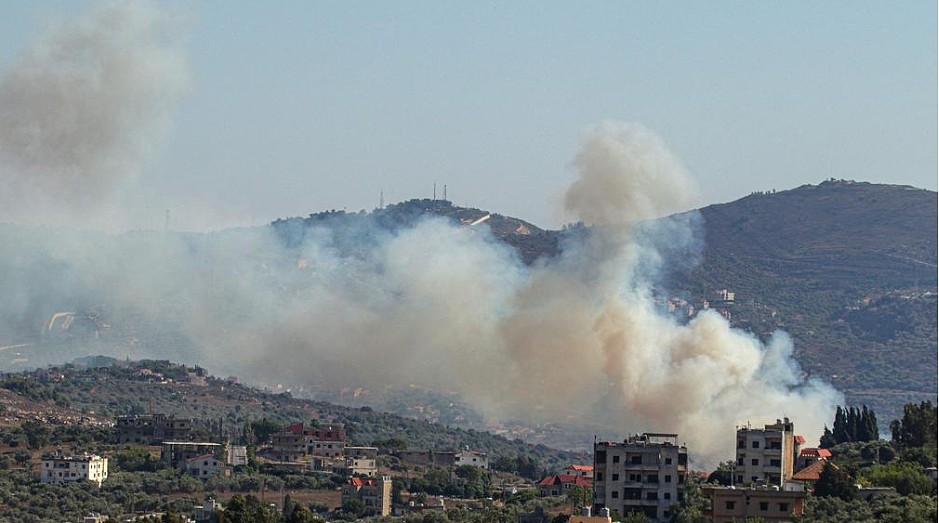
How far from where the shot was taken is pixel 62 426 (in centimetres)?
13812

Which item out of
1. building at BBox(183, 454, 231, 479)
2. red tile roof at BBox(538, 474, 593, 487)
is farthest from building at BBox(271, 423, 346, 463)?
red tile roof at BBox(538, 474, 593, 487)

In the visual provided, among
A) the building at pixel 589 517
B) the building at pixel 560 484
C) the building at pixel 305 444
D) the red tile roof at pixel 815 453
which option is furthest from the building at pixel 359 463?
the building at pixel 589 517

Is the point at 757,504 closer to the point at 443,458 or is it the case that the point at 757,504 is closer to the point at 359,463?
the point at 359,463

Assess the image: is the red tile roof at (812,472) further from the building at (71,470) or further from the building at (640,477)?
the building at (71,470)

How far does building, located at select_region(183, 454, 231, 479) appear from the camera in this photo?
11945cm

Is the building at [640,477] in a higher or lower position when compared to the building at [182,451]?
lower

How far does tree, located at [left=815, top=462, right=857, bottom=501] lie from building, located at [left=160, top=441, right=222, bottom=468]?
49.4m

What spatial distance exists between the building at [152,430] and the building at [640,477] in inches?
2041

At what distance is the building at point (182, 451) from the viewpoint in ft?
406

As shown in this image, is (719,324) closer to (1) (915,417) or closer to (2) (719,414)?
(2) (719,414)

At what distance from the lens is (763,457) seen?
8800 centimetres

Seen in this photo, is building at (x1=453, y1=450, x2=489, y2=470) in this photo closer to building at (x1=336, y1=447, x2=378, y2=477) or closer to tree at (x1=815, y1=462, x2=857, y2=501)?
building at (x1=336, y1=447, x2=378, y2=477)

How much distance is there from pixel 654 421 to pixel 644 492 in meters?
42.9

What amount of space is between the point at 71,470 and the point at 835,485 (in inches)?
1865
